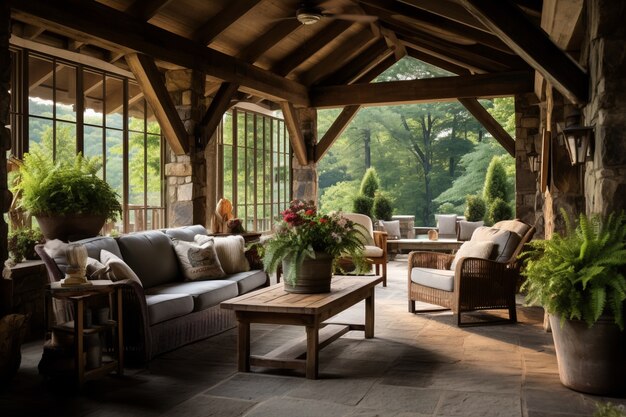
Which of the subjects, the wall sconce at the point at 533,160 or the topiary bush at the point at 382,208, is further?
the topiary bush at the point at 382,208

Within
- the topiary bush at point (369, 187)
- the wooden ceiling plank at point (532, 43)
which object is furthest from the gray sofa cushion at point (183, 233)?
the topiary bush at point (369, 187)

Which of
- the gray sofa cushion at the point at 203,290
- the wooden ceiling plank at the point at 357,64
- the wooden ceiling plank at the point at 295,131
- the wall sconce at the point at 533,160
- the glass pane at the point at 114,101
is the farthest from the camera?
the wooden ceiling plank at the point at 357,64

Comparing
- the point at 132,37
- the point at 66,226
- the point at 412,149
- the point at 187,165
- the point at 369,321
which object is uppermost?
the point at 412,149

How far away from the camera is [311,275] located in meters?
4.64

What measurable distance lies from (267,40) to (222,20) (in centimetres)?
112

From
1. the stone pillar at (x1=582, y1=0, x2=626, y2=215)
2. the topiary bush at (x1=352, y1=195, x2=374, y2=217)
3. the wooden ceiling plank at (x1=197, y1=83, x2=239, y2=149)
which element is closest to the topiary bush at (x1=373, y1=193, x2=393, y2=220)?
the topiary bush at (x1=352, y1=195, x2=374, y2=217)

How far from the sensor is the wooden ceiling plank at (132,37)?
17.0 feet

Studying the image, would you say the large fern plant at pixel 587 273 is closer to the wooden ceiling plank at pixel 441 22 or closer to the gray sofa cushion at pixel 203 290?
the gray sofa cushion at pixel 203 290

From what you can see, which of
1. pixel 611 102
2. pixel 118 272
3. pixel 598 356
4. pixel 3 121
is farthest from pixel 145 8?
pixel 598 356

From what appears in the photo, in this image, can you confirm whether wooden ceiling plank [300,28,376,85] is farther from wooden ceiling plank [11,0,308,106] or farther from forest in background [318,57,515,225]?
forest in background [318,57,515,225]

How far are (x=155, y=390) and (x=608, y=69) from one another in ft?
11.0

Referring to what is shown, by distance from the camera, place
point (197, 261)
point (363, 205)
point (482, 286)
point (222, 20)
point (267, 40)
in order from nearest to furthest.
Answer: point (197, 261)
point (482, 286)
point (222, 20)
point (267, 40)
point (363, 205)

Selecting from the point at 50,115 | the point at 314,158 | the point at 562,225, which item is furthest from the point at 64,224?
the point at 314,158

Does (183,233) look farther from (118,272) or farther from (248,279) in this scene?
(118,272)
